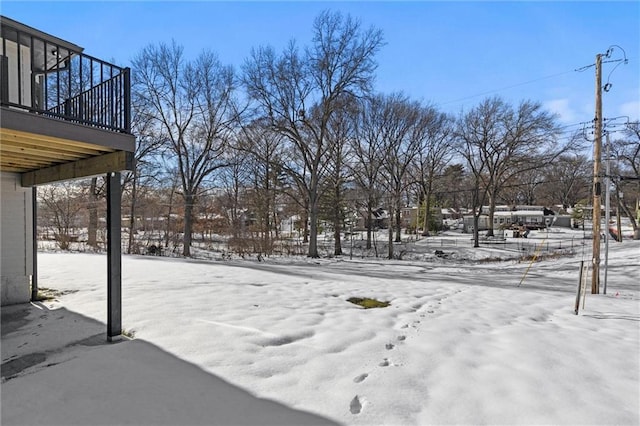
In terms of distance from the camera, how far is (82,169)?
202 inches

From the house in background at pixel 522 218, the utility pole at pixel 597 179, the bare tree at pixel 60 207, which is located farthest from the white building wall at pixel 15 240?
the house in background at pixel 522 218

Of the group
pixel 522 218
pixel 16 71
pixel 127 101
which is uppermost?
pixel 16 71

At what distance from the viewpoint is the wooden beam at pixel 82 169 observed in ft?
14.5

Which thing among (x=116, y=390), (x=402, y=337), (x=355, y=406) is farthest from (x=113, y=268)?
(x=402, y=337)

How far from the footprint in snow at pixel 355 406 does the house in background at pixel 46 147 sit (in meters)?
3.12

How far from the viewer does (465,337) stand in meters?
4.61

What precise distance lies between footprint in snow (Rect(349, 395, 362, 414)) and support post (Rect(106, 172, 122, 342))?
3051 millimetres

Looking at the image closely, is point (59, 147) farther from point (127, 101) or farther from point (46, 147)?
point (127, 101)

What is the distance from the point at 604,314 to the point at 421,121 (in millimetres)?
20410

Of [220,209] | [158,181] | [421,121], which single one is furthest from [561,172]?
[158,181]

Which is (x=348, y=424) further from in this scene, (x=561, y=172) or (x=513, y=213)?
(x=561, y=172)

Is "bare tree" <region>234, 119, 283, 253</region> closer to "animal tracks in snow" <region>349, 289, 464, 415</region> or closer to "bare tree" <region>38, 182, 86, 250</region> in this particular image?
"bare tree" <region>38, 182, 86, 250</region>

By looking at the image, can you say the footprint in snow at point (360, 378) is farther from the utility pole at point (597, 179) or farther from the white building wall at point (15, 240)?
the utility pole at point (597, 179)

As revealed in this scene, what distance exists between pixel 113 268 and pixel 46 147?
1.68m
